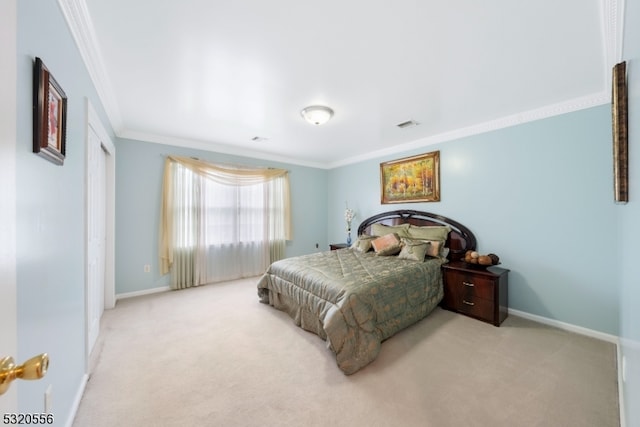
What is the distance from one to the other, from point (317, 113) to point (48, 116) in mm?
2141

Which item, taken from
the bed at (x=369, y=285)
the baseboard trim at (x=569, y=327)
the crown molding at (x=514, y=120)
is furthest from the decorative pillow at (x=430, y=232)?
the crown molding at (x=514, y=120)

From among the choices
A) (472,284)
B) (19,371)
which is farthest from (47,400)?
(472,284)

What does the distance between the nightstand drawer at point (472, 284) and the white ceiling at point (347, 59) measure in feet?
6.45

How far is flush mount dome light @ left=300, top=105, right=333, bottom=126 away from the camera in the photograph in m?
2.71

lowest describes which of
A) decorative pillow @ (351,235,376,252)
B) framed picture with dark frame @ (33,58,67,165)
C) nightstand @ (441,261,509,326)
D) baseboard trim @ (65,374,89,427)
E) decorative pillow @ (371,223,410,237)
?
baseboard trim @ (65,374,89,427)

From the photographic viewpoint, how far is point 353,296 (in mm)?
2117

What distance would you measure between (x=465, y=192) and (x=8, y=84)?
158 inches

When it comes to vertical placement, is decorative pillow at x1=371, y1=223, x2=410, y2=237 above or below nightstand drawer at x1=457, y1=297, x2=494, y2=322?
above

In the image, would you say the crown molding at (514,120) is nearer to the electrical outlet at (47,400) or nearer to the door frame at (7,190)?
the door frame at (7,190)

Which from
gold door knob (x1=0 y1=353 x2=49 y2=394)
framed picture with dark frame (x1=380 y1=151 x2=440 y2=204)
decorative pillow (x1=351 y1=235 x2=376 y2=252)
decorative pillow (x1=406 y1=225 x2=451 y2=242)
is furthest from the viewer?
decorative pillow (x1=351 y1=235 x2=376 y2=252)

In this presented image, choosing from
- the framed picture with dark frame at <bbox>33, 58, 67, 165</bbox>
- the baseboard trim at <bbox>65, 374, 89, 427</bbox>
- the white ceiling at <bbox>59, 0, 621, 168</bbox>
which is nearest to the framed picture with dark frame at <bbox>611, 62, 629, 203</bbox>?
the white ceiling at <bbox>59, 0, 621, 168</bbox>

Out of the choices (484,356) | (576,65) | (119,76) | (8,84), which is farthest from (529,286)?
(119,76)

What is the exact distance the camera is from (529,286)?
112 inches

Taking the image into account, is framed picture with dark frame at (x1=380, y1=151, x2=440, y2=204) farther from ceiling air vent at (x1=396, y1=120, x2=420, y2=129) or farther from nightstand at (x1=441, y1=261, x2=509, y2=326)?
nightstand at (x1=441, y1=261, x2=509, y2=326)
